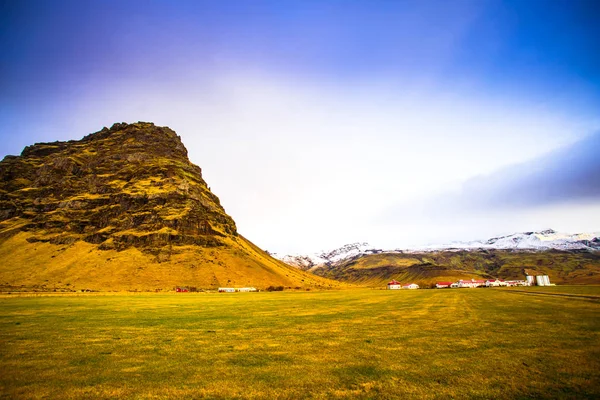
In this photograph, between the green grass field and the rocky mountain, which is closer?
the green grass field

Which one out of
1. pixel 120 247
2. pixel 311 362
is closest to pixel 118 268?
pixel 120 247

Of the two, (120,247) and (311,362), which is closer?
(311,362)

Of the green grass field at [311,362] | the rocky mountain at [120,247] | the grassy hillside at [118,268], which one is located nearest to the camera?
the green grass field at [311,362]

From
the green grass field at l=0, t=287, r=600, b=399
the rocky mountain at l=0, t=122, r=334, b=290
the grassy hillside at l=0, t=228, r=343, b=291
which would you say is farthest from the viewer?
the rocky mountain at l=0, t=122, r=334, b=290

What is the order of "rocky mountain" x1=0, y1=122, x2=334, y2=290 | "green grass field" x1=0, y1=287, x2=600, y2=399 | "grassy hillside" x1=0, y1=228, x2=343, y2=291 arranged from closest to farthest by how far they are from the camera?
"green grass field" x1=0, y1=287, x2=600, y2=399 → "grassy hillside" x1=0, y1=228, x2=343, y2=291 → "rocky mountain" x1=0, y1=122, x2=334, y2=290

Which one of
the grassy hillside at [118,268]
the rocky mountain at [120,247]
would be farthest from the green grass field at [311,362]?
the rocky mountain at [120,247]

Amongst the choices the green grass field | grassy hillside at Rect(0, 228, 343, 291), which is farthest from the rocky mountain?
the green grass field

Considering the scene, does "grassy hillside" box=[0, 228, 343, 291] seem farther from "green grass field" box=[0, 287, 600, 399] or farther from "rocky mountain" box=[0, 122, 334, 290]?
"green grass field" box=[0, 287, 600, 399]

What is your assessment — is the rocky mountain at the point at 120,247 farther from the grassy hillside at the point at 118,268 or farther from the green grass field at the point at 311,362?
the green grass field at the point at 311,362

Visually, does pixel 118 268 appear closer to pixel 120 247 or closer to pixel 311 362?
pixel 120 247

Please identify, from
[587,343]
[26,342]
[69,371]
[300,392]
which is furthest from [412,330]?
[26,342]

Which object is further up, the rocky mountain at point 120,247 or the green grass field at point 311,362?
the rocky mountain at point 120,247

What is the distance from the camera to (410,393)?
9148 millimetres

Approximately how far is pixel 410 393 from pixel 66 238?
697ft
